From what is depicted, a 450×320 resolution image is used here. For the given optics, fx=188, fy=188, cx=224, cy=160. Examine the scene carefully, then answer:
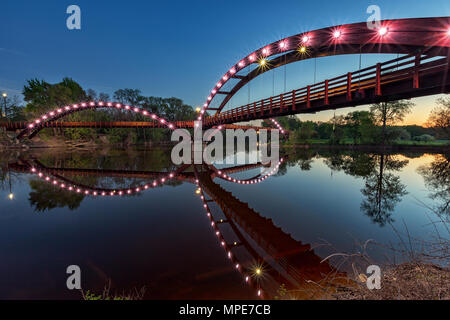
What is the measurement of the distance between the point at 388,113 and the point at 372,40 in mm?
41258

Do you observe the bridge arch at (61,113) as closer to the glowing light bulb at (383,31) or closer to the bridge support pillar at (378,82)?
the glowing light bulb at (383,31)

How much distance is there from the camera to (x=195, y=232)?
19.3 ft

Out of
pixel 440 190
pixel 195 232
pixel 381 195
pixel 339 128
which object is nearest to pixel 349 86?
pixel 381 195

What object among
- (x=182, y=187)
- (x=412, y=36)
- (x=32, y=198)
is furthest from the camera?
(x=182, y=187)

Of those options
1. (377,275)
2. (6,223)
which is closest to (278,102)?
(377,275)

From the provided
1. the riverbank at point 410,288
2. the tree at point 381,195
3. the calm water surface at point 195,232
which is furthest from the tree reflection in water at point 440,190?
the riverbank at point 410,288

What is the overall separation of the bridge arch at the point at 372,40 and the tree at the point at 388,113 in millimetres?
34193

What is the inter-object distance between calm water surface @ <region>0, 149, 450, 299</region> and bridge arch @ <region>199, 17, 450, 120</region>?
253 inches

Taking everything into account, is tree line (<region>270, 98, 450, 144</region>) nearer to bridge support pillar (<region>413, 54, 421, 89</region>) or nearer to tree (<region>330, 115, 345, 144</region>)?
tree (<region>330, 115, 345, 144</region>)

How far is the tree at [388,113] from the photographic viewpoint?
38625 millimetres

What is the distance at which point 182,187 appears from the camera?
445 inches

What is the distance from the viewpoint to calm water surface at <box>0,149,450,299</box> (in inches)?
146

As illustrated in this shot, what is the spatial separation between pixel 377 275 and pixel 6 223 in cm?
1036
